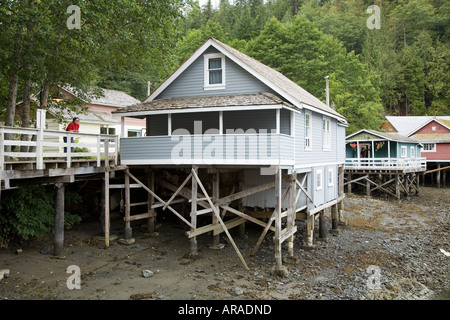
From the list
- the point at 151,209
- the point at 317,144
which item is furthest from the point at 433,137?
the point at 151,209

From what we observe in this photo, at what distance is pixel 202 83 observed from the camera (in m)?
15.9

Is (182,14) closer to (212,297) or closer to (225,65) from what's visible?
(225,65)

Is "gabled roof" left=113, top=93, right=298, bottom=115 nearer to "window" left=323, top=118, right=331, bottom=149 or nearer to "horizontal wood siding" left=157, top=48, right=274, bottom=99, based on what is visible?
"horizontal wood siding" left=157, top=48, right=274, bottom=99

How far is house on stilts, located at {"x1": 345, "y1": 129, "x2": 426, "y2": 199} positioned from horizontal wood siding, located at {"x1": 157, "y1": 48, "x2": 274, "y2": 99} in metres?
18.9

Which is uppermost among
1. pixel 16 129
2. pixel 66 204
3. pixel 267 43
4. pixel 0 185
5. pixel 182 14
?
pixel 267 43

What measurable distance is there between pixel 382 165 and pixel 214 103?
24.0m

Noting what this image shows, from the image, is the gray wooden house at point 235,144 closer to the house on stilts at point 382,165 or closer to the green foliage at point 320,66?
the house on stilts at point 382,165

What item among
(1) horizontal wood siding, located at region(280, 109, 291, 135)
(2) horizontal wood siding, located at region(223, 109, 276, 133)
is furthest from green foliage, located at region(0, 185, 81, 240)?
(1) horizontal wood siding, located at region(280, 109, 291, 135)

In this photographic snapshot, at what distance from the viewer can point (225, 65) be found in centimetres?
1552

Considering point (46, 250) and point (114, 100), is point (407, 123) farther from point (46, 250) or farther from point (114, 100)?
point (46, 250)

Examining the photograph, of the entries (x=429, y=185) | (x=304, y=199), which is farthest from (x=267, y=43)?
(x=304, y=199)

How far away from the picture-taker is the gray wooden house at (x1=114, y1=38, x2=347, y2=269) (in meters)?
12.7

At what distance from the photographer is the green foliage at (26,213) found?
42.0 feet

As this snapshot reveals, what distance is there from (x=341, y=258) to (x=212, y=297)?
680 centimetres
